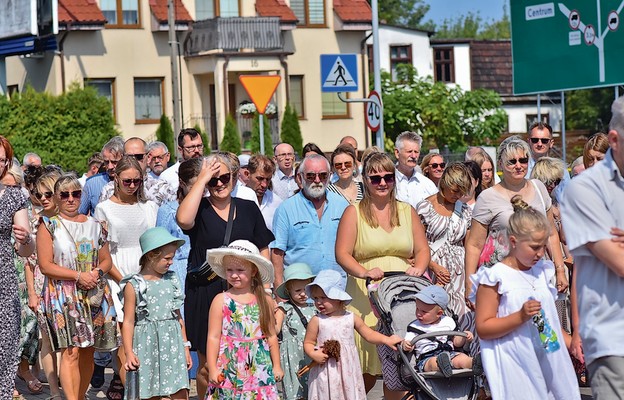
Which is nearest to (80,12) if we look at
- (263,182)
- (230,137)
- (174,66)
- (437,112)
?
(174,66)

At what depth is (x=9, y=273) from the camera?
9297mm

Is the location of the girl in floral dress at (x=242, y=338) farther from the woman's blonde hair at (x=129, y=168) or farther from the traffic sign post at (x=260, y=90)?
the traffic sign post at (x=260, y=90)

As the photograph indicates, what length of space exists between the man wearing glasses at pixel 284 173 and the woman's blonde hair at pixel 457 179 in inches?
174

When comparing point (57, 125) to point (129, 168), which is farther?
point (57, 125)

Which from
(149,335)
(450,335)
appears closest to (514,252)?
(450,335)

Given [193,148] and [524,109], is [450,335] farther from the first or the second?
[524,109]

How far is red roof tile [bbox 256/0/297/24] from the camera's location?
47.4 metres

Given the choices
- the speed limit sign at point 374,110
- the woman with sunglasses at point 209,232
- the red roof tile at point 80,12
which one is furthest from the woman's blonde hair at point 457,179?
the red roof tile at point 80,12

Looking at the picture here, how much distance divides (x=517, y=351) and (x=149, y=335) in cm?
320

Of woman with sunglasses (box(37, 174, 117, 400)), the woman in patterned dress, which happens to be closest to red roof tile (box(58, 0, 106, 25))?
woman with sunglasses (box(37, 174, 117, 400))

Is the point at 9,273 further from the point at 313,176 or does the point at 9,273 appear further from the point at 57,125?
the point at 57,125

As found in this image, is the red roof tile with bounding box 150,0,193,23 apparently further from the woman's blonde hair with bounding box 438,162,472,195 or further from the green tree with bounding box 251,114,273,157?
the woman's blonde hair with bounding box 438,162,472,195

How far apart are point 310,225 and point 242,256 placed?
5.64ft

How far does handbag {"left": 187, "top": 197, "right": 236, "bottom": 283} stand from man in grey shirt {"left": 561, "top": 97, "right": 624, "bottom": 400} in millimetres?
3847
